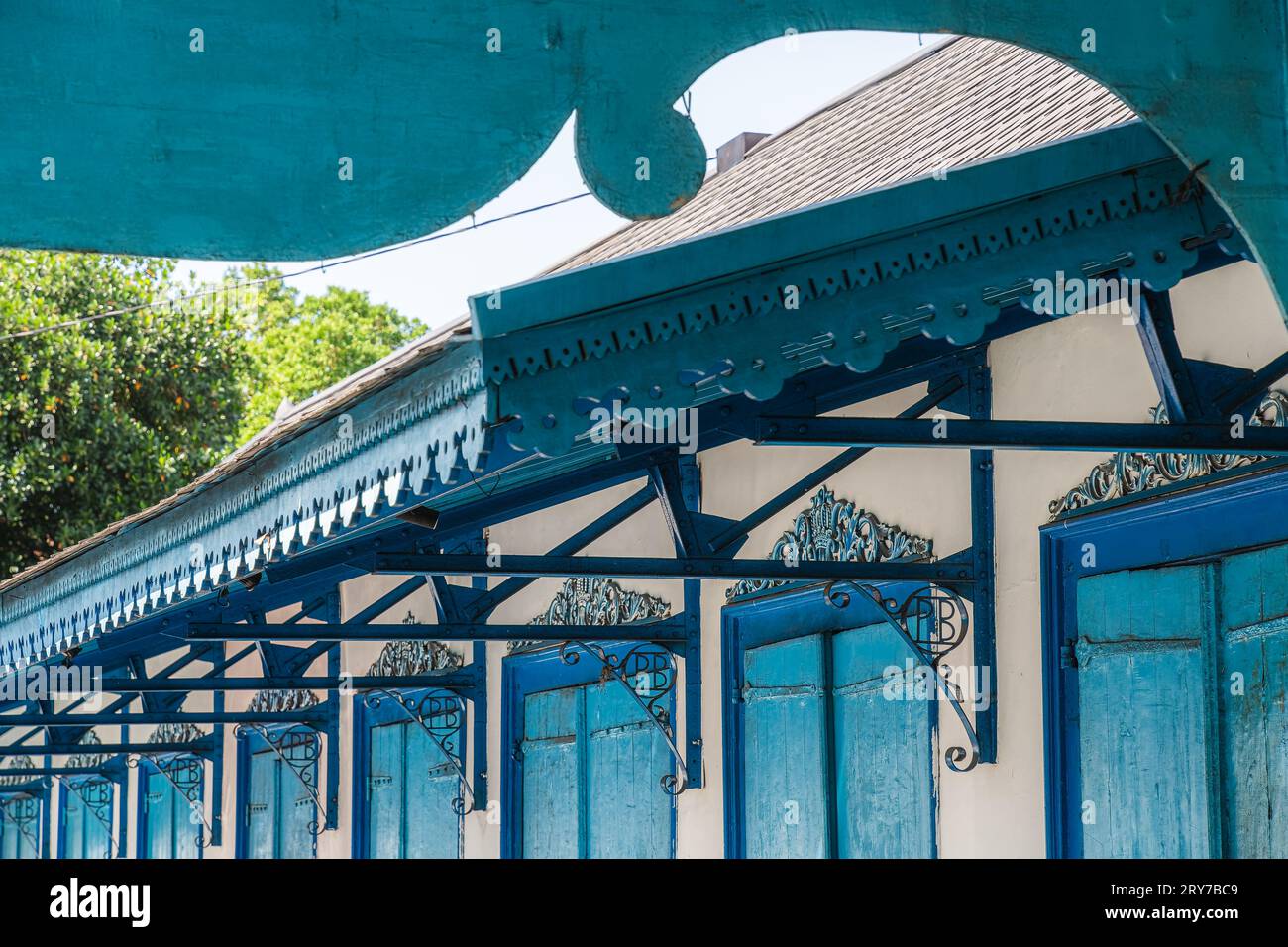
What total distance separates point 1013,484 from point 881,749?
4.45ft

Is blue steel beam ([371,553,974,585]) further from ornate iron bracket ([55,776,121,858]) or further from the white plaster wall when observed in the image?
ornate iron bracket ([55,776,121,858])

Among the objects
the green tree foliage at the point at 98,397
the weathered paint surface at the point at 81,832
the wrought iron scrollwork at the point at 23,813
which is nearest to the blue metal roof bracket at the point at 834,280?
the weathered paint surface at the point at 81,832

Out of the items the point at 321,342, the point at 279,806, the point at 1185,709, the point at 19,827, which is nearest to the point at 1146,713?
the point at 1185,709

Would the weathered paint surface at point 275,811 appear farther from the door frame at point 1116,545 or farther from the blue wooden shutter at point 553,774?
the door frame at point 1116,545

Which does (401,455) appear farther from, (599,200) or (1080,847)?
(1080,847)

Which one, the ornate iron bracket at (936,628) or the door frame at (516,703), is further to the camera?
the door frame at (516,703)

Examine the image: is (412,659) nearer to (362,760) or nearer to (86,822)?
(362,760)

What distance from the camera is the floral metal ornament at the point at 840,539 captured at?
7057 mm

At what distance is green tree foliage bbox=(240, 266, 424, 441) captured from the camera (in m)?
42.4

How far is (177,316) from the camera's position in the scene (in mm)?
23891

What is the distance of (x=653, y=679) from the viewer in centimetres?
908

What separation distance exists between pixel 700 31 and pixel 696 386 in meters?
1.44

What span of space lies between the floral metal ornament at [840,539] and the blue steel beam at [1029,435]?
249 centimetres
